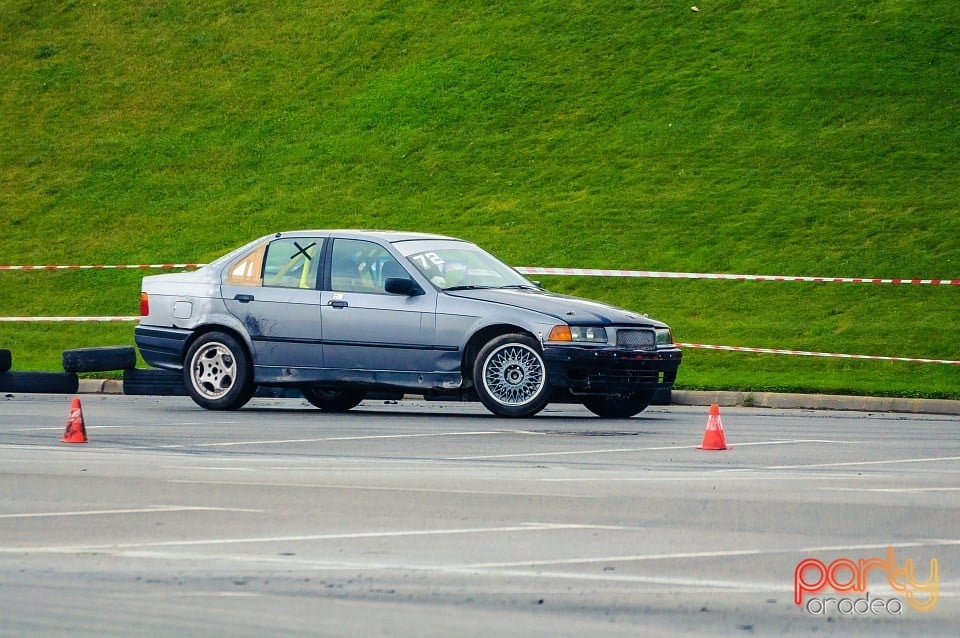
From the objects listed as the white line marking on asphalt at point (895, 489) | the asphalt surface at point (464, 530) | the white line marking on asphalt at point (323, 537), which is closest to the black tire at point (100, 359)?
the asphalt surface at point (464, 530)

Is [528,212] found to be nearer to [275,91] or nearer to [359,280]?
[275,91]

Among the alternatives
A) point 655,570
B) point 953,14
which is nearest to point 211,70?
point 953,14

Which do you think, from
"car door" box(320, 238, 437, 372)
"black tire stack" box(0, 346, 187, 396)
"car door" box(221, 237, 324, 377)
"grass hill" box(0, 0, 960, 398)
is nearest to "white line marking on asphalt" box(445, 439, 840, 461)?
"car door" box(320, 238, 437, 372)

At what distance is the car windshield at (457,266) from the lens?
15.6 metres

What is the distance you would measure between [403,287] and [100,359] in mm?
4848

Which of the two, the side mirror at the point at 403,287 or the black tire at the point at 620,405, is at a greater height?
the side mirror at the point at 403,287

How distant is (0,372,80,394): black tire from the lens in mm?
19141

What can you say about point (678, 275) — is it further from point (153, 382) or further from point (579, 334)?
point (579, 334)

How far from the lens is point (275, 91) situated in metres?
39.1

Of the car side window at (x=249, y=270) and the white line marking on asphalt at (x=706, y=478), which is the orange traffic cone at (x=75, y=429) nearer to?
the car side window at (x=249, y=270)

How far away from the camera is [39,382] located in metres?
19.1

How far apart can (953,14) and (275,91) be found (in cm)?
1484

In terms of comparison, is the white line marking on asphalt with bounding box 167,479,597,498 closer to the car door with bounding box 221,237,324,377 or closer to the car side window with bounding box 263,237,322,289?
the car door with bounding box 221,237,324,377

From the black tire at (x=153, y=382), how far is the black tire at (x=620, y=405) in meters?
5.14
